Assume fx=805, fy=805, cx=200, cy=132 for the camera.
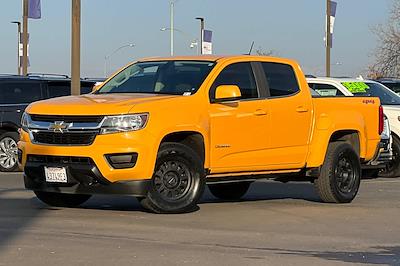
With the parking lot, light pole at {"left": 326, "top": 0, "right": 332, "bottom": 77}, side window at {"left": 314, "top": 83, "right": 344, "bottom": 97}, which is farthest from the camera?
light pole at {"left": 326, "top": 0, "right": 332, "bottom": 77}

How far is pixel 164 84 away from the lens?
1005cm

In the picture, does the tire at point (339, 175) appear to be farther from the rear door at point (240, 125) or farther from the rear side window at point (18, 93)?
the rear side window at point (18, 93)

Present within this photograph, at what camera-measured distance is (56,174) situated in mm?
9117

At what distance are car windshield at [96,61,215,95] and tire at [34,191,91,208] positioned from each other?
1.42 meters

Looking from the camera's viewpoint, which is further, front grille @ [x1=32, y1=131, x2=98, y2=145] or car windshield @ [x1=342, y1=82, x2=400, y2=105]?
car windshield @ [x1=342, y1=82, x2=400, y2=105]

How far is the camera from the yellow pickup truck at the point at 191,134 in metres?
8.92

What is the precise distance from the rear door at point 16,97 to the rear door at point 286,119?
22.8 feet

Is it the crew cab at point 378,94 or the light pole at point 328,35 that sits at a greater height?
the light pole at point 328,35

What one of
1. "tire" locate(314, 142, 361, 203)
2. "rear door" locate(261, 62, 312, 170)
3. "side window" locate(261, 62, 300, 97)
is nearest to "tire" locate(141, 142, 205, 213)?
"rear door" locate(261, 62, 312, 170)

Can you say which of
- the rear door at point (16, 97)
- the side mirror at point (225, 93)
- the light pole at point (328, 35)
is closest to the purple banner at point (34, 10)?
the rear door at point (16, 97)

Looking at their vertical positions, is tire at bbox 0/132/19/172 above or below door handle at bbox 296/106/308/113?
below

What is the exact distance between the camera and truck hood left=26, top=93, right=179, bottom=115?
8930mm

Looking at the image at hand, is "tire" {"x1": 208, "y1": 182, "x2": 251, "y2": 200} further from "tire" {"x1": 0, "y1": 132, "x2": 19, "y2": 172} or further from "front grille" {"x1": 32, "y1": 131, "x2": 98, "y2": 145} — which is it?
"tire" {"x1": 0, "y1": 132, "x2": 19, "y2": 172}

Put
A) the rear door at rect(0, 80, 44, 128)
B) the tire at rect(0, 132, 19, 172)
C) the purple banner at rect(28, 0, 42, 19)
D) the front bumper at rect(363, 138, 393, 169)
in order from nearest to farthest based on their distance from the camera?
the front bumper at rect(363, 138, 393, 169) → the rear door at rect(0, 80, 44, 128) → the tire at rect(0, 132, 19, 172) → the purple banner at rect(28, 0, 42, 19)
